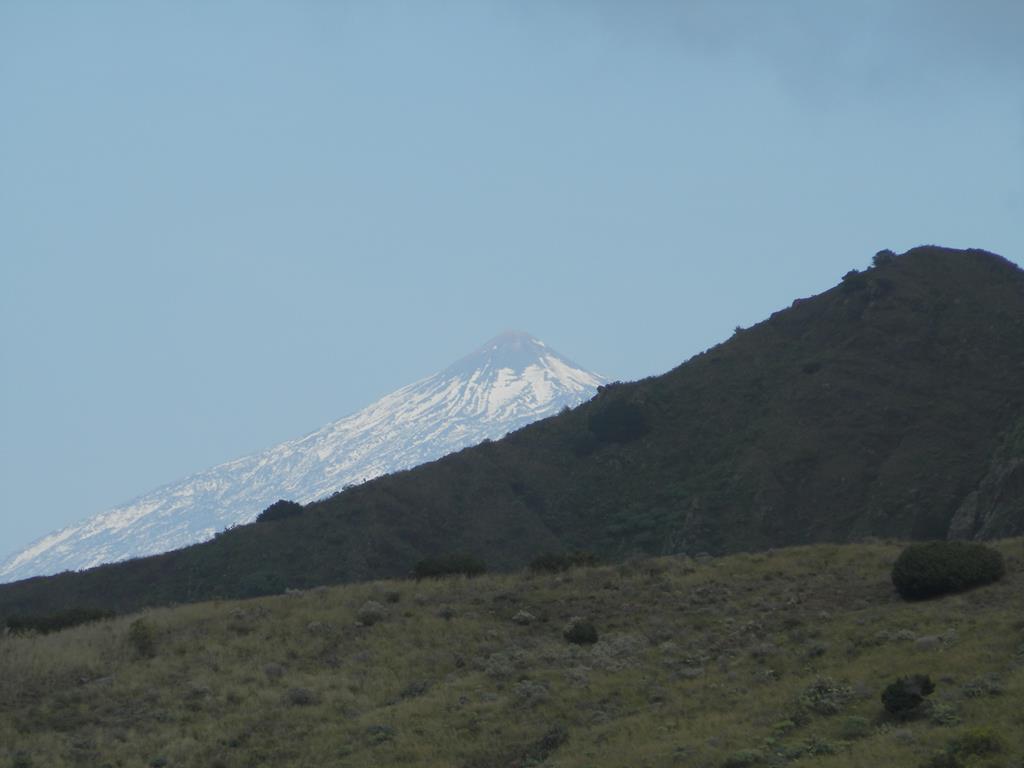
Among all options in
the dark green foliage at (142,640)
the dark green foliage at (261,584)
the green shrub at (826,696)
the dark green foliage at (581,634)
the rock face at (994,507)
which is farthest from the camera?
the dark green foliage at (261,584)

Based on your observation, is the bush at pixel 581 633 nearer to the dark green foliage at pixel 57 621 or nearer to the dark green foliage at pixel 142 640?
the dark green foliage at pixel 142 640

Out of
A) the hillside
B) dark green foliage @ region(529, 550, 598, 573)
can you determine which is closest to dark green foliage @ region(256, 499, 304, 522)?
the hillside

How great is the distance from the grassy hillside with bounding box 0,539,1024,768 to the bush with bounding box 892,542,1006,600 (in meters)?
0.38

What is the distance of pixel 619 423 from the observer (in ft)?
213

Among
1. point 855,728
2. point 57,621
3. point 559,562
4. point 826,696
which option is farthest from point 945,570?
point 57,621

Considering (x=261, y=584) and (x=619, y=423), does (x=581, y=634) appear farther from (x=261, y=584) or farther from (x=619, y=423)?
(x=619, y=423)

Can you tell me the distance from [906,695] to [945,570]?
769cm

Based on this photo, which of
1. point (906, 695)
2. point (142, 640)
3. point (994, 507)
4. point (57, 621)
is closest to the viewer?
point (906, 695)

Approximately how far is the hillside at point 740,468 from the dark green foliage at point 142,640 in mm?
20054

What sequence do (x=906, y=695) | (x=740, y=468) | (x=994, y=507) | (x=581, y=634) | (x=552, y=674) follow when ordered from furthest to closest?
(x=740, y=468), (x=994, y=507), (x=581, y=634), (x=552, y=674), (x=906, y=695)

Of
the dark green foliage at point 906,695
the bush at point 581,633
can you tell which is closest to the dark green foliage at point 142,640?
the bush at point 581,633

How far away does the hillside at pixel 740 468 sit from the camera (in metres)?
52.1

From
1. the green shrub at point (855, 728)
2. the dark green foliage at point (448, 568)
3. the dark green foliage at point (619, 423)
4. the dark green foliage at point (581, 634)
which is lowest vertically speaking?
the green shrub at point (855, 728)

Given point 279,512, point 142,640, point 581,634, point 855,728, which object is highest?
point 279,512
